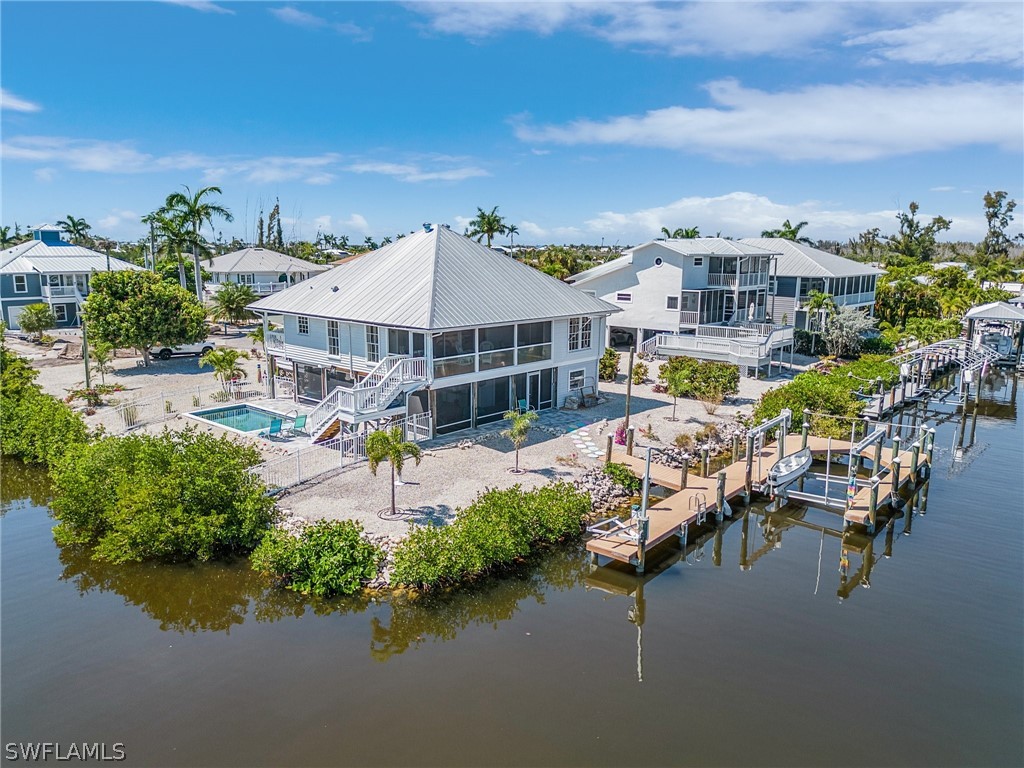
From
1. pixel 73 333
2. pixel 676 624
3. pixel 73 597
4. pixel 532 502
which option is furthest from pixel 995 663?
pixel 73 333

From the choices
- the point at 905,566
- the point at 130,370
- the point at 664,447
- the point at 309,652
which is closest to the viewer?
the point at 309,652

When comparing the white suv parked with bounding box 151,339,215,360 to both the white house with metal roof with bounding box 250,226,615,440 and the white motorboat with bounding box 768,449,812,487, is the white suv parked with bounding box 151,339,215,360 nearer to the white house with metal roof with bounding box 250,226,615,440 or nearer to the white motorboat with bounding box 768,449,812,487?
the white house with metal roof with bounding box 250,226,615,440

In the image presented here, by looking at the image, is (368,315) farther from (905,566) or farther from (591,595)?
(905,566)

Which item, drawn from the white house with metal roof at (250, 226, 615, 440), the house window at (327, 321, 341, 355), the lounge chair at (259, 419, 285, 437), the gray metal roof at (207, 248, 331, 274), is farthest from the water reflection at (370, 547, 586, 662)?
the gray metal roof at (207, 248, 331, 274)

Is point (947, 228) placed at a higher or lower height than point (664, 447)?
higher

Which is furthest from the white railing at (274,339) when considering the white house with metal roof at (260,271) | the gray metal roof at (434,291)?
the white house with metal roof at (260,271)

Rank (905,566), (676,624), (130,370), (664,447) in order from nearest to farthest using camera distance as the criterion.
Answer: (676,624)
(905,566)
(664,447)
(130,370)

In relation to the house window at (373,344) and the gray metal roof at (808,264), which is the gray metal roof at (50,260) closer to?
the house window at (373,344)
